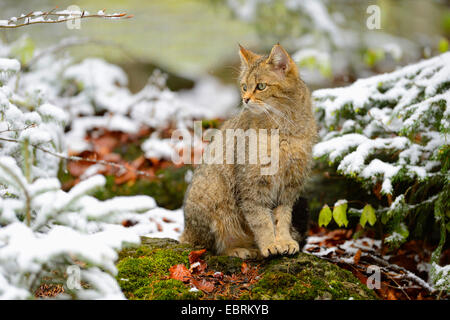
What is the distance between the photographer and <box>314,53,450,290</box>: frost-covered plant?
3.24 metres

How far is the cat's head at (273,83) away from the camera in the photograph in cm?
338

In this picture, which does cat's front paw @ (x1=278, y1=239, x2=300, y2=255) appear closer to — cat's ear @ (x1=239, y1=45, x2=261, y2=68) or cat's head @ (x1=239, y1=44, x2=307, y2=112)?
cat's head @ (x1=239, y1=44, x2=307, y2=112)

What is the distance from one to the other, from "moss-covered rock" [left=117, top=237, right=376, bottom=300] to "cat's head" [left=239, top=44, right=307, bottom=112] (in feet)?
4.25

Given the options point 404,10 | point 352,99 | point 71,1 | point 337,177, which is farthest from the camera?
point 404,10

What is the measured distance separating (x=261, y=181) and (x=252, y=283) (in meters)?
0.84

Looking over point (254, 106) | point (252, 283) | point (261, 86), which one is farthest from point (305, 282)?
point (261, 86)

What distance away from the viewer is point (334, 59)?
895cm

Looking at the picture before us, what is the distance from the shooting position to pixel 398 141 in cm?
346

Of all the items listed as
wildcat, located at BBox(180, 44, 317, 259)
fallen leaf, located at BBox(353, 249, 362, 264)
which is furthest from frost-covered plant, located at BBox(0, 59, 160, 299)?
fallen leaf, located at BBox(353, 249, 362, 264)

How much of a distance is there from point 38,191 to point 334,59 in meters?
8.09

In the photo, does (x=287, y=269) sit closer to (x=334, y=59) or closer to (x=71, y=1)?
(x=334, y=59)

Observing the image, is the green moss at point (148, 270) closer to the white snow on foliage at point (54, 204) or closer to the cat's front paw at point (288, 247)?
the white snow on foliage at point (54, 204)
